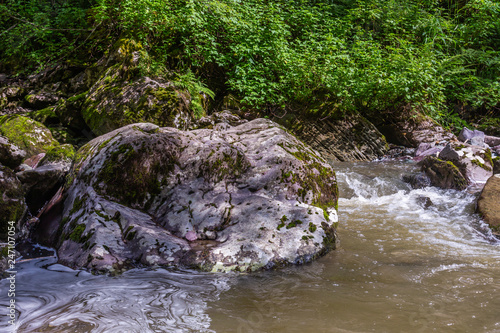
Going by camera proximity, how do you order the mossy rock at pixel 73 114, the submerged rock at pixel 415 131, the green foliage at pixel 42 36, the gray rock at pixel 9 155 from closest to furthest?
the gray rock at pixel 9 155 < the mossy rock at pixel 73 114 < the submerged rock at pixel 415 131 < the green foliage at pixel 42 36

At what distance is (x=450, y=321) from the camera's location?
234cm

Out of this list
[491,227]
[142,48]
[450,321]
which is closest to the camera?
[450,321]

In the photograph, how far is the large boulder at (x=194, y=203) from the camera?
328cm

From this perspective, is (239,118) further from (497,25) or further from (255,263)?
(497,25)

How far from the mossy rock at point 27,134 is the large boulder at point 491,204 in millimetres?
7538

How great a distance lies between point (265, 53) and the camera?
8.95 m

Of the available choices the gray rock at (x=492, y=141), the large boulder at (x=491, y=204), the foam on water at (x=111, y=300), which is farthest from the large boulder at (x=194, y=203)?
the gray rock at (x=492, y=141)

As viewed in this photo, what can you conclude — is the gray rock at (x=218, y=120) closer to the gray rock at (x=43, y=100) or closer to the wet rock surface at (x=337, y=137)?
the wet rock surface at (x=337, y=137)

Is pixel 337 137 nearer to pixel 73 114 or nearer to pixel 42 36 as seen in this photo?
pixel 73 114

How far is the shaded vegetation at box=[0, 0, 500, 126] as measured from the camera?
27.9ft

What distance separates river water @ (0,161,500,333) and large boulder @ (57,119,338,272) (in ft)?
0.64

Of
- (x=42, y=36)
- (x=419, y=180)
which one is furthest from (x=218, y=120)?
(x=42, y=36)

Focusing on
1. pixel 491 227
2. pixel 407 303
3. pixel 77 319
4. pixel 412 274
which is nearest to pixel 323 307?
pixel 407 303

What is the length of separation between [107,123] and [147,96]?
1.01 m
